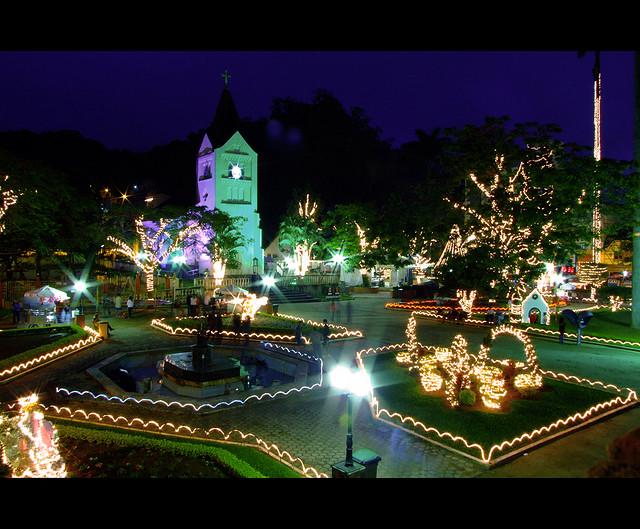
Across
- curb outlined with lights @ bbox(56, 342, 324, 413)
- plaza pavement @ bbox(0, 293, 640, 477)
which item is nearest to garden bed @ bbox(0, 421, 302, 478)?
plaza pavement @ bbox(0, 293, 640, 477)

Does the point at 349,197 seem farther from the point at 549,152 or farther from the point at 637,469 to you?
the point at 637,469

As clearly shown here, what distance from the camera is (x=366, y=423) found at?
35.8 ft

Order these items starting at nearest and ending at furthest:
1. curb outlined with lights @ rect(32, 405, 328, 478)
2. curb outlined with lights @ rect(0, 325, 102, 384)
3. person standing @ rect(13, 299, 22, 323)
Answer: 1. curb outlined with lights @ rect(32, 405, 328, 478)
2. curb outlined with lights @ rect(0, 325, 102, 384)
3. person standing @ rect(13, 299, 22, 323)

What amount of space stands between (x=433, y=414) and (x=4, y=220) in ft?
75.1

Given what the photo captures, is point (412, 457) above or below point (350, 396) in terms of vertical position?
below

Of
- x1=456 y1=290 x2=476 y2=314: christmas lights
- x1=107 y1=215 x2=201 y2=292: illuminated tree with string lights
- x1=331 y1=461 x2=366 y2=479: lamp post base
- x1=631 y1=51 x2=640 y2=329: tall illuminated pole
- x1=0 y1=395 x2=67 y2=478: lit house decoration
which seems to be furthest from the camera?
x1=107 y1=215 x2=201 y2=292: illuminated tree with string lights

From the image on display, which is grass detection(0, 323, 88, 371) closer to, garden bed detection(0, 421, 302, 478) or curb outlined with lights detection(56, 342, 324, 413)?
curb outlined with lights detection(56, 342, 324, 413)

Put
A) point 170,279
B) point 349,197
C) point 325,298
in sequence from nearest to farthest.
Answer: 1. point 170,279
2. point 325,298
3. point 349,197

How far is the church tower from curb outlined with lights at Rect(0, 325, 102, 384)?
2306cm

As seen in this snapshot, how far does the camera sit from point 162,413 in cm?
1160

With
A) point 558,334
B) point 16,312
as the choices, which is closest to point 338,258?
point 558,334

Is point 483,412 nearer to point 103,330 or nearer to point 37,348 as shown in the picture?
point 37,348

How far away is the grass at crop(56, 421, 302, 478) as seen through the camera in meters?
8.10

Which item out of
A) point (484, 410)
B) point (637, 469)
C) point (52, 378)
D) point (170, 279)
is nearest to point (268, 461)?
point (484, 410)
